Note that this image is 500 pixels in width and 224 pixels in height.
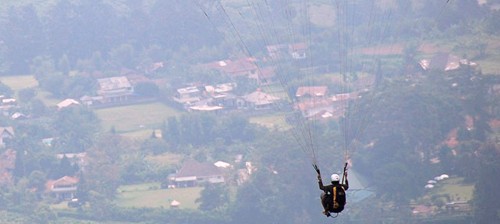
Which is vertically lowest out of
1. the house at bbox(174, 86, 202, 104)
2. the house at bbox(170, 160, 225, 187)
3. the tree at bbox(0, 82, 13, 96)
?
the house at bbox(170, 160, 225, 187)

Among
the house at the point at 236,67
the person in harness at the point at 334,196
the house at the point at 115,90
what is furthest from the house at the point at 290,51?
the person in harness at the point at 334,196

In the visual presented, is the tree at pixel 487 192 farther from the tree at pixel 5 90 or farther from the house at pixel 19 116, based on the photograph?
the tree at pixel 5 90

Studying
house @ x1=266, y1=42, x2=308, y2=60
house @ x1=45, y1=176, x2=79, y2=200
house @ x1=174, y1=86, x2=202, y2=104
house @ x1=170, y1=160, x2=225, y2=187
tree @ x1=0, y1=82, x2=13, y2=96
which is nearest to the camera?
house @ x1=170, y1=160, x2=225, y2=187

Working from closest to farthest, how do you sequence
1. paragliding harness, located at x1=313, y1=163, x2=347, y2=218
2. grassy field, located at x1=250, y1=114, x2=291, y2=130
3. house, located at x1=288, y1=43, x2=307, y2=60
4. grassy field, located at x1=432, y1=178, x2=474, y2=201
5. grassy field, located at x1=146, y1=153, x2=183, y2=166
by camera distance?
paragliding harness, located at x1=313, y1=163, x2=347, y2=218 < grassy field, located at x1=432, y1=178, x2=474, y2=201 < grassy field, located at x1=146, y1=153, x2=183, y2=166 < grassy field, located at x1=250, y1=114, x2=291, y2=130 < house, located at x1=288, y1=43, x2=307, y2=60

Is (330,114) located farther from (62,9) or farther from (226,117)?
(62,9)

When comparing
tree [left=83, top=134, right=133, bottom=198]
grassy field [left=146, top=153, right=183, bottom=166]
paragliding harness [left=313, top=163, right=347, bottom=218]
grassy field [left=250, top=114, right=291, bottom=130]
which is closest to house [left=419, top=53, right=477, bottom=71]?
grassy field [left=250, top=114, right=291, bottom=130]

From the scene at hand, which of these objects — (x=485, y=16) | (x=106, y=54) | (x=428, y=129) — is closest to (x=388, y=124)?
(x=428, y=129)

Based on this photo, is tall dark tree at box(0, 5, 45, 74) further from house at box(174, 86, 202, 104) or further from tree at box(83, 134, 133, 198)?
tree at box(83, 134, 133, 198)
